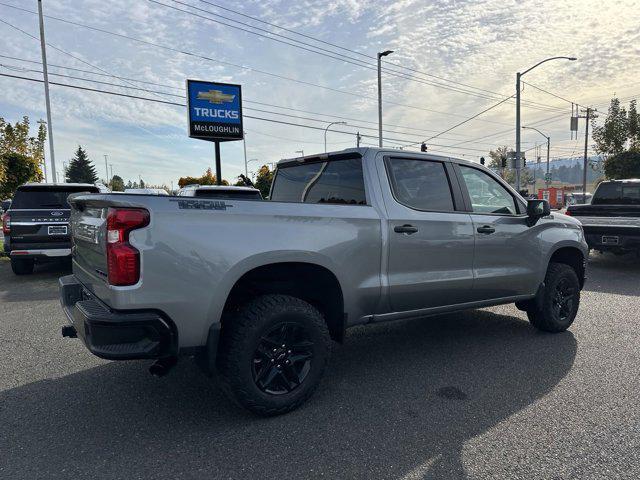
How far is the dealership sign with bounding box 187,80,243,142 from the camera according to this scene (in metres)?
16.6

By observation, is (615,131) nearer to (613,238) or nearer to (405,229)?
(613,238)

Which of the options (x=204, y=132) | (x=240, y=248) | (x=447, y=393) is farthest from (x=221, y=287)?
(x=204, y=132)

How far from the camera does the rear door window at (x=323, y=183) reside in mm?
3734

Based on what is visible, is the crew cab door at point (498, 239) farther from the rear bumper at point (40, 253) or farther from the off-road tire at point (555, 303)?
the rear bumper at point (40, 253)

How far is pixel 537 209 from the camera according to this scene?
454 cm

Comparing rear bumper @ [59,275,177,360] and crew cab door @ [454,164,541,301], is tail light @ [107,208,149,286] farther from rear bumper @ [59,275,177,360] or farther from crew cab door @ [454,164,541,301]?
crew cab door @ [454,164,541,301]

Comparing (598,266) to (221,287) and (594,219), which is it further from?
(221,287)

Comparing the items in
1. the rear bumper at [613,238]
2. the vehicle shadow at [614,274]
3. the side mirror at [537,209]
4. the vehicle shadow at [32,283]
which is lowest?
the vehicle shadow at [614,274]

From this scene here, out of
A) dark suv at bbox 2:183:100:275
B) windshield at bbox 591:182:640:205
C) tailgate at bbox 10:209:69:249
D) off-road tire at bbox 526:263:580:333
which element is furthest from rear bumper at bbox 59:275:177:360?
windshield at bbox 591:182:640:205

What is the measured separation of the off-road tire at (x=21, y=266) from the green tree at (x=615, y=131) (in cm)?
3195

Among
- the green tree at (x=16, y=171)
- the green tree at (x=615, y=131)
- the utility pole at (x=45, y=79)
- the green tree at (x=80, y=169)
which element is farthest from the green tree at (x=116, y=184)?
Answer: the green tree at (x=615, y=131)

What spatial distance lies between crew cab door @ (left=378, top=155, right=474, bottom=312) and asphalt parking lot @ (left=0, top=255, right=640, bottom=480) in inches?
28.1

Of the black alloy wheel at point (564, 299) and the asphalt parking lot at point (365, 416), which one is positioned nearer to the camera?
the asphalt parking lot at point (365, 416)

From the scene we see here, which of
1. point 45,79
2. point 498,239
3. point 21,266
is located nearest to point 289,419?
point 498,239
